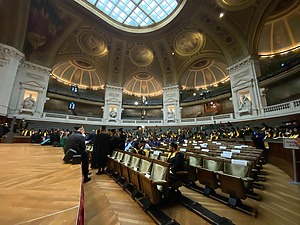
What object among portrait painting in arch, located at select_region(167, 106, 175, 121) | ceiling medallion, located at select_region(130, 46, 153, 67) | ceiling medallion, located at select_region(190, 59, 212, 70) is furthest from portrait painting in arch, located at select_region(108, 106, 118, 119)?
ceiling medallion, located at select_region(190, 59, 212, 70)

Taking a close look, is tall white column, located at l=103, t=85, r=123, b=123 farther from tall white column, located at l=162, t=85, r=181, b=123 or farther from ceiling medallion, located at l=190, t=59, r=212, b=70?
ceiling medallion, located at l=190, t=59, r=212, b=70

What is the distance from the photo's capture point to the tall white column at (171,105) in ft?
56.0

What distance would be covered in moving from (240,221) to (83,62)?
2131 centimetres

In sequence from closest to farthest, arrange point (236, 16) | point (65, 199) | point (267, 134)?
point (65, 199), point (267, 134), point (236, 16)

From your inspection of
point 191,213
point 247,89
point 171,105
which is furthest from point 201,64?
point 191,213

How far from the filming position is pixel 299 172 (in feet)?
10.7

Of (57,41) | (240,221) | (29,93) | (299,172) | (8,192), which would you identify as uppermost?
(57,41)

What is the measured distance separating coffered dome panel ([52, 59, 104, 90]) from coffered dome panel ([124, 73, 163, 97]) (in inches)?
181

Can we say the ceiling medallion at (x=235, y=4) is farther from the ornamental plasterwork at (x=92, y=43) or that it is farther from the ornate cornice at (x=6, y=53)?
the ornate cornice at (x=6, y=53)

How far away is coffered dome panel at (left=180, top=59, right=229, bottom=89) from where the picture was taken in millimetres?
17352

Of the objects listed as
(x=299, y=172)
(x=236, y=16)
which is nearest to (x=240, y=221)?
(x=299, y=172)

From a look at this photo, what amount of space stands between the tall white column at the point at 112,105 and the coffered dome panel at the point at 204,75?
9660mm

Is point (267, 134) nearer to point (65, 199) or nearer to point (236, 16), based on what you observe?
point (65, 199)

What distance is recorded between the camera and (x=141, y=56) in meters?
18.0
